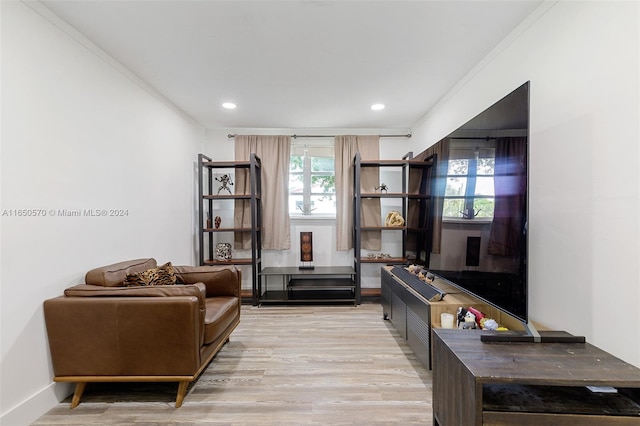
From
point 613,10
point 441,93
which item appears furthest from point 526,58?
point 441,93

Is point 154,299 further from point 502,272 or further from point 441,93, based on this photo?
point 441,93

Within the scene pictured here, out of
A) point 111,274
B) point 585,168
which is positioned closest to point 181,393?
point 111,274

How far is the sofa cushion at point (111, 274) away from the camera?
6.38 feet

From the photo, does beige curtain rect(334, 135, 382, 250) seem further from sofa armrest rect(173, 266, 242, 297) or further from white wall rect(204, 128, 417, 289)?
sofa armrest rect(173, 266, 242, 297)

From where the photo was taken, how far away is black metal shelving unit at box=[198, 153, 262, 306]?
149 inches

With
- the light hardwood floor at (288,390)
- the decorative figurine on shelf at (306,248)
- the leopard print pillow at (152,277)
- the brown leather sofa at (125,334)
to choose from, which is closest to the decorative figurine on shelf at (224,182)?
the decorative figurine on shelf at (306,248)

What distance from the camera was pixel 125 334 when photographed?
1.73 m

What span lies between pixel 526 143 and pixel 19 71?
2.74m

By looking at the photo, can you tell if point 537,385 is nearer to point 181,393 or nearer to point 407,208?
point 181,393

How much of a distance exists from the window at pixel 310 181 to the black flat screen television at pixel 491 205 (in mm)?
2216

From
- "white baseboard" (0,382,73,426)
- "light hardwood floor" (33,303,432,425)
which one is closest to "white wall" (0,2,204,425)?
"white baseboard" (0,382,73,426)

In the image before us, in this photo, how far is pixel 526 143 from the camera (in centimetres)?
140

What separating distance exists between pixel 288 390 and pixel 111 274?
4.77ft

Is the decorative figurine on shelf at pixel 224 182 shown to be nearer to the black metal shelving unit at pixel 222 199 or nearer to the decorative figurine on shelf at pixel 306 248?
the black metal shelving unit at pixel 222 199
